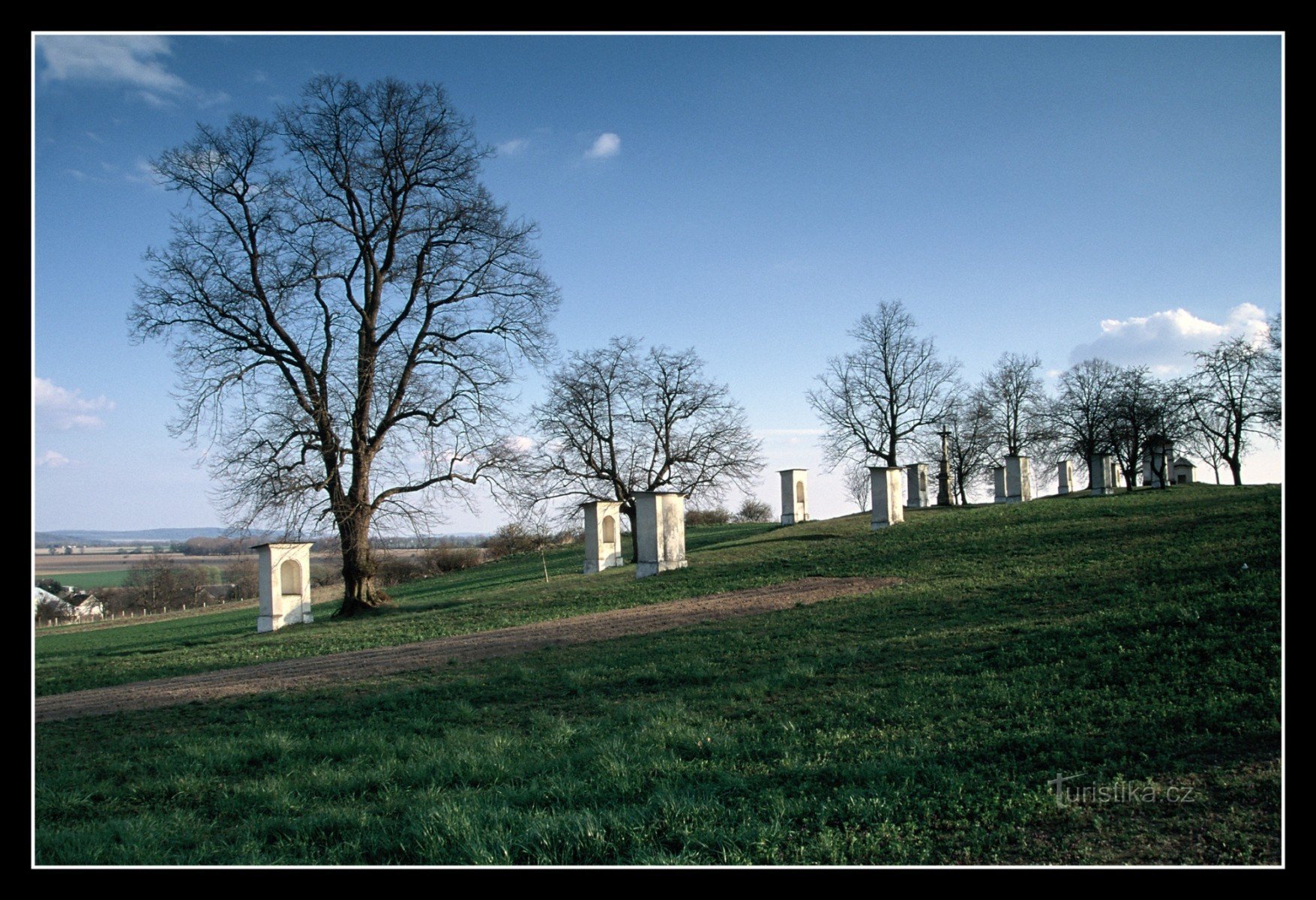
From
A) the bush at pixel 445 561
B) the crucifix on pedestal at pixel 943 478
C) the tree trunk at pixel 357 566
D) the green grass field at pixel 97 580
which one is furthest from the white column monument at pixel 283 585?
the crucifix on pedestal at pixel 943 478

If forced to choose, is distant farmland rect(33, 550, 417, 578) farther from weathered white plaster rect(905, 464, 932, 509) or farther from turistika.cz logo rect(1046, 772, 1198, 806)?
weathered white plaster rect(905, 464, 932, 509)

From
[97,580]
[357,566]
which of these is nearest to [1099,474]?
[357,566]

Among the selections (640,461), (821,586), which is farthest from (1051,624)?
(640,461)

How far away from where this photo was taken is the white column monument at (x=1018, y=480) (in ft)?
112

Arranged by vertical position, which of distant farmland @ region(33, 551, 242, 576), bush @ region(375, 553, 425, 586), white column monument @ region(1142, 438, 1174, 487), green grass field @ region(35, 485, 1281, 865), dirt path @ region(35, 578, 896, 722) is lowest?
bush @ region(375, 553, 425, 586)

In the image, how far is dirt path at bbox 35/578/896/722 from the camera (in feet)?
34.4

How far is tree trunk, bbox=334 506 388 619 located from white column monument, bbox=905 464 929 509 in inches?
989

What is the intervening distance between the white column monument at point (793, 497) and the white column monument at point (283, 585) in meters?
20.8

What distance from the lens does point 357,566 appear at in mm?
21094

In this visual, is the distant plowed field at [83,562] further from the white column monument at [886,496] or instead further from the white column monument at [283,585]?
the white column monument at [886,496]

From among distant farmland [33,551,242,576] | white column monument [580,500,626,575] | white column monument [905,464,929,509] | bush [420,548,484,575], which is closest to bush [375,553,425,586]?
bush [420,548,484,575]

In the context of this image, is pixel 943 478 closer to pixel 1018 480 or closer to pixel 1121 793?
pixel 1018 480

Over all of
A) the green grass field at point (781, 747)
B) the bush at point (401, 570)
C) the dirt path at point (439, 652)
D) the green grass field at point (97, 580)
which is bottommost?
the bush at point (401, 570)
